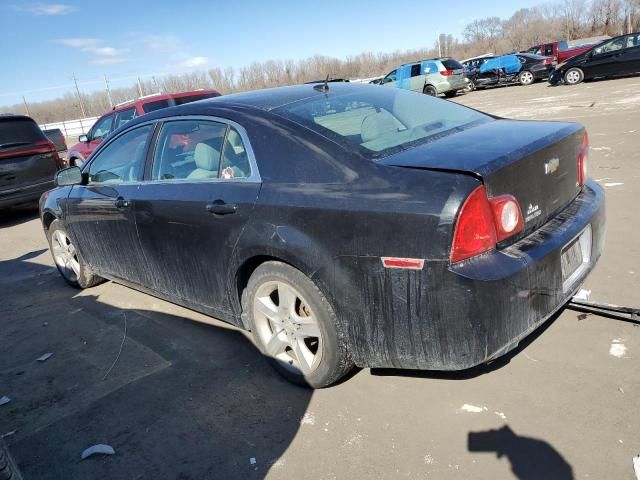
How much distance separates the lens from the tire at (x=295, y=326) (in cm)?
277

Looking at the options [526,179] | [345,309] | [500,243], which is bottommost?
[345,309]

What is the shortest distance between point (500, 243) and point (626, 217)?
347 cm

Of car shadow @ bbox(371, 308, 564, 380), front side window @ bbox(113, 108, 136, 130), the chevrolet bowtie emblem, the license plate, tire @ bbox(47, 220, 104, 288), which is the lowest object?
car shadow @ bbox(371, 308, 564, 380)

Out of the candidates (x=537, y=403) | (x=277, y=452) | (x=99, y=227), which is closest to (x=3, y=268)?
(x=99, y=227)

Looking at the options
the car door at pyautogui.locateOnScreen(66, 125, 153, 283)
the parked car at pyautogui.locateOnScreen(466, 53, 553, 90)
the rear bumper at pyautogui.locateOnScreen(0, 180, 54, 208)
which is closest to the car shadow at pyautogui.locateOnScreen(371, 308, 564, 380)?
the car door at pyautogui.locateOnScreen(66, 125, 153, 283)

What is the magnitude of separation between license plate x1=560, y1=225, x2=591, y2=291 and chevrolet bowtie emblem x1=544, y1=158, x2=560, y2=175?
38 centimetres

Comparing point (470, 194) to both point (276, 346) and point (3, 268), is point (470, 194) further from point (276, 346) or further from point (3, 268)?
point (3, 268)

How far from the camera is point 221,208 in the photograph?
123 inches

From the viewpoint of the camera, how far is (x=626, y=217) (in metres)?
5.07

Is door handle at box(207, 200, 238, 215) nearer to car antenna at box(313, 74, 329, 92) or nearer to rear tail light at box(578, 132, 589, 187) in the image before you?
car antenna at box(313, 74, 329, 92)

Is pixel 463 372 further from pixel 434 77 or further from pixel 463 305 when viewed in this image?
pixel 434 77

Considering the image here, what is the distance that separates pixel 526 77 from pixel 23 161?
22165 mm

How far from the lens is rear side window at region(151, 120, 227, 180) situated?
3320 millimetres

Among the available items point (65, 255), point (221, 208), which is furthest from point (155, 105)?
point (221, 208)
